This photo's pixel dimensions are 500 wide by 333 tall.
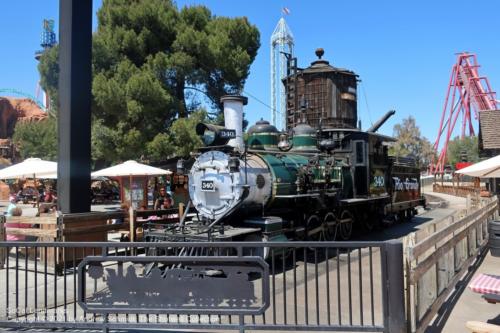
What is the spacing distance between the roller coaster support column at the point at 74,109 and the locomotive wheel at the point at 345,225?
6.51 metres

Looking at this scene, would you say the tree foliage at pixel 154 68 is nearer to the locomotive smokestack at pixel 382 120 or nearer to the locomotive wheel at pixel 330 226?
the locomotive smokestack at pixel 382 120

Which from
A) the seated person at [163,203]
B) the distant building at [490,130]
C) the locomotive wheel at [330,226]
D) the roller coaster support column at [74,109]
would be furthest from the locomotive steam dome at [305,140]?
the distant building at [490,130]

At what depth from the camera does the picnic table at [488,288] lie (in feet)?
15.9

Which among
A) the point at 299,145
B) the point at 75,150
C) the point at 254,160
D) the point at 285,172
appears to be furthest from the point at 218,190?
the point at 299,145

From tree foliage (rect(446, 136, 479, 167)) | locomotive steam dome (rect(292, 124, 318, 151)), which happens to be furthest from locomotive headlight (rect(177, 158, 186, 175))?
tree foliage (rect(446, 136, 479, 167))

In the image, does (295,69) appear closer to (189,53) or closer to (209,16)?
(189,53)

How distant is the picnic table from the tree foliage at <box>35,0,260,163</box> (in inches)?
722

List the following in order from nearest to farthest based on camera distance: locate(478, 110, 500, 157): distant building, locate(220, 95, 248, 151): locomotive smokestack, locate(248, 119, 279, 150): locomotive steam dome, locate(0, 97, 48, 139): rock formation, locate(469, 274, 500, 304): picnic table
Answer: locate(469, 274, 500, 304): picnic table → locate(220, 95, 248, 151): locomotive smokestack → locate(248, 119, 279, 150): locomotive steam dome → locate(478, 110, 500, 157): distant building → locate(0, 97, 48, 139): rock formation

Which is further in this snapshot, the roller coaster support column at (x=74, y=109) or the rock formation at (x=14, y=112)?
the rock formation at (x=14, y=112)

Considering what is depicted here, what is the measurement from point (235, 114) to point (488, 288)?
581 centimetres

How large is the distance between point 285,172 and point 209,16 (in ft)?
63.0

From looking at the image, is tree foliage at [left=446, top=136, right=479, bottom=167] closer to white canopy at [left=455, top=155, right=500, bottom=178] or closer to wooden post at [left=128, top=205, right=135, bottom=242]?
white canopy at [left=455, top=155, right=500, bottom=178]

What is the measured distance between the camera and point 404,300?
399cm

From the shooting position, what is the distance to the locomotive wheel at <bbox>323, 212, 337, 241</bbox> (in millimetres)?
11109
